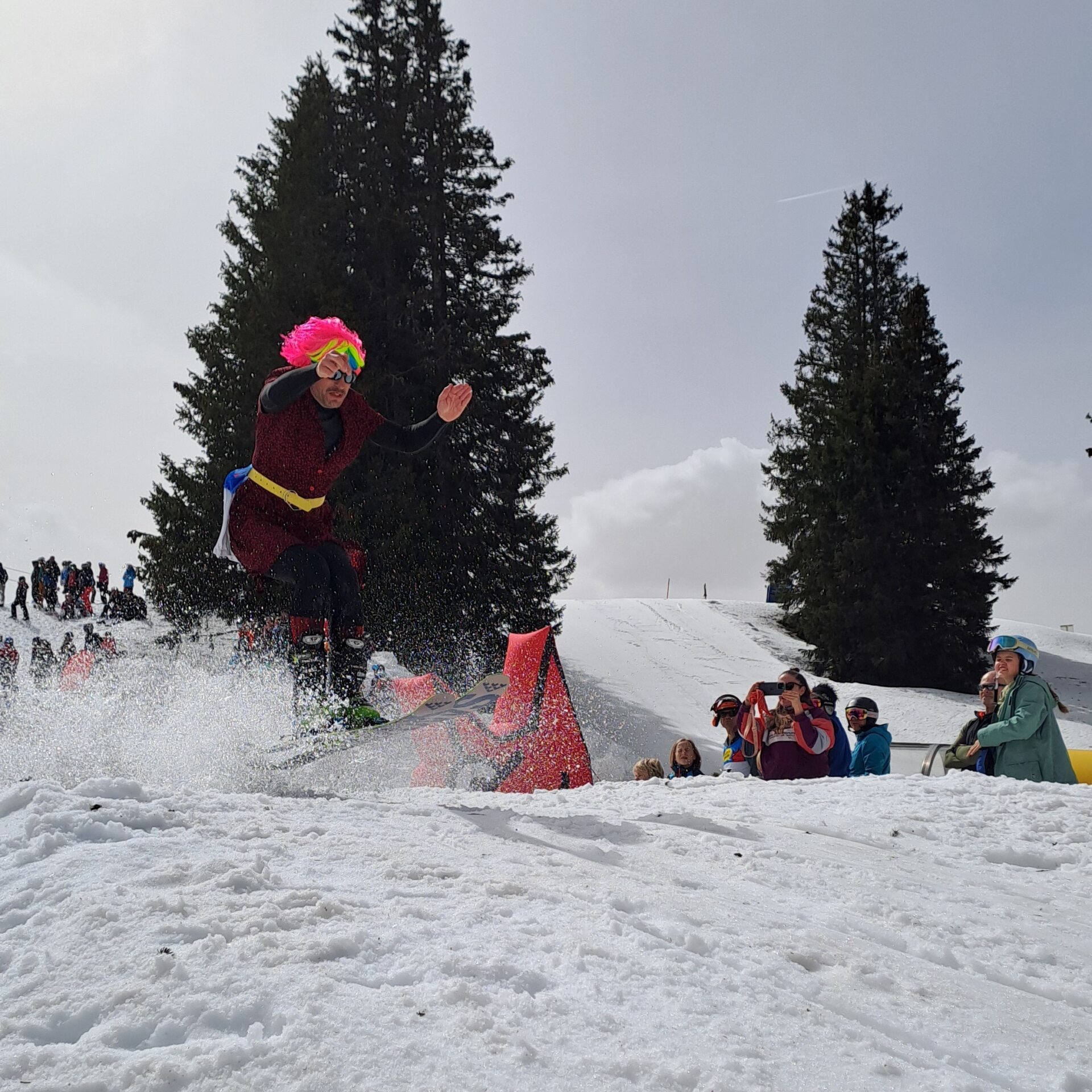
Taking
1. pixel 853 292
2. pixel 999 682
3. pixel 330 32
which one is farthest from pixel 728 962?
pixel 853 292

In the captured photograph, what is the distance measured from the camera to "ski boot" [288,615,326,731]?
4.43 meters

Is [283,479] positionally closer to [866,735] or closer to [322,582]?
[322,582]

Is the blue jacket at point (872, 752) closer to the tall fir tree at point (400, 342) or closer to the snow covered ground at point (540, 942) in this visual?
the snow covered ground at point (540, 942)

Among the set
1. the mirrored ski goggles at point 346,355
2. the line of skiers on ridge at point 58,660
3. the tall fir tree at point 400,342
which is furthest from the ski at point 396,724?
the tall fir tree at point 400,342

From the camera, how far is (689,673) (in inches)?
654

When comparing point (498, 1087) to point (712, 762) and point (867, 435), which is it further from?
point (867, 435)

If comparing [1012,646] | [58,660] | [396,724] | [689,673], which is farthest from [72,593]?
[1012,646]

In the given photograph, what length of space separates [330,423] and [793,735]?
148 inches

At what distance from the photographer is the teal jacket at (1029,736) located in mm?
4473

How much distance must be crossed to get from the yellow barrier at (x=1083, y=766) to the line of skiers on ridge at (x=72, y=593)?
19887 millimetres

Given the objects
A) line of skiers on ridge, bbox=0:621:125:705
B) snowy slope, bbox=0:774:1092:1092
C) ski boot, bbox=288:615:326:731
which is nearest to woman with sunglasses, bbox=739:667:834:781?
snowy slope, bbox=0:774:1092:1092

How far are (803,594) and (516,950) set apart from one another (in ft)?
65.4

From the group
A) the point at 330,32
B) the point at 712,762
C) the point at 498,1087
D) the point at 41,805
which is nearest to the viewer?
the point at 498,1087

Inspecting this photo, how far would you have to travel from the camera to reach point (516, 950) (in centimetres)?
171
